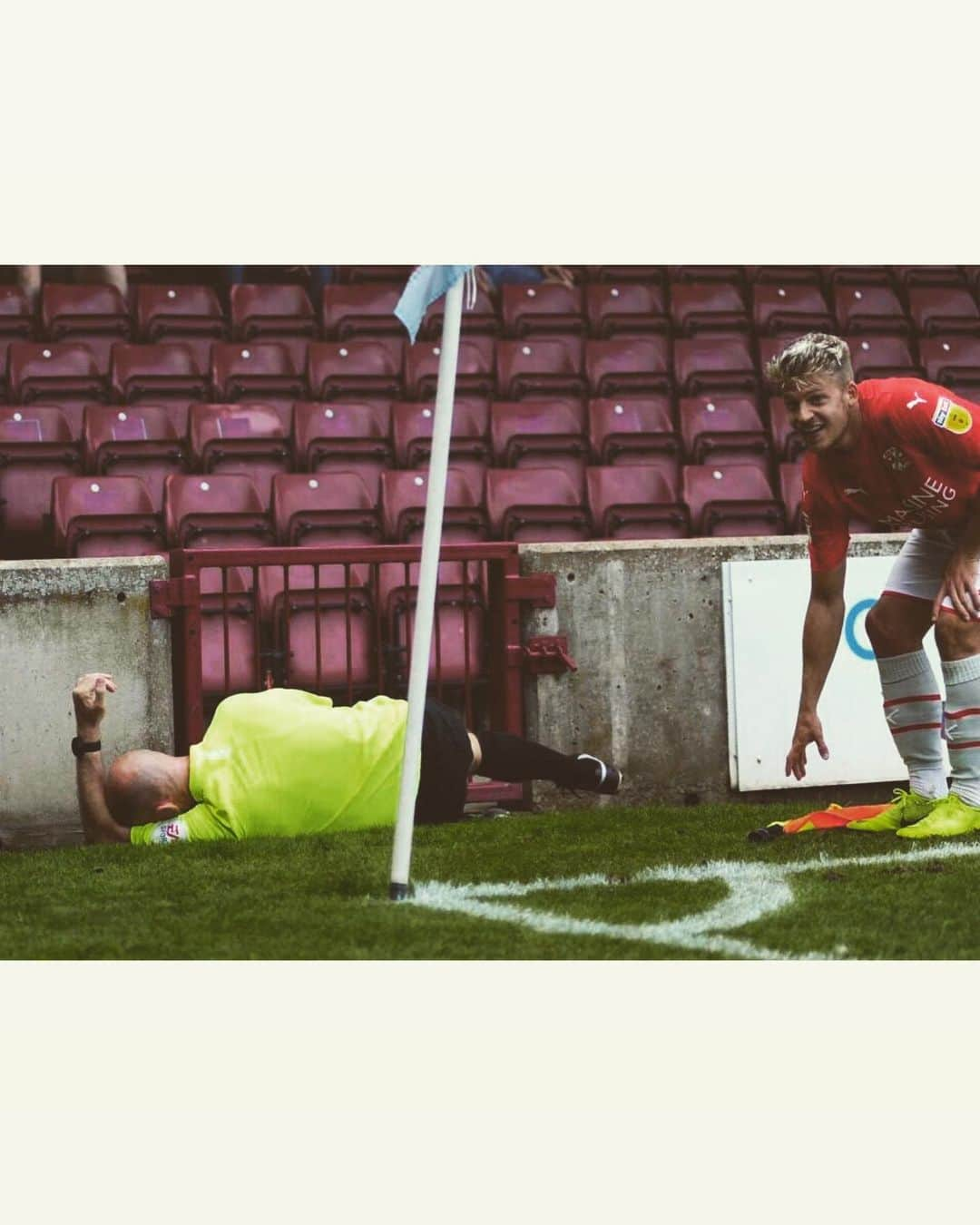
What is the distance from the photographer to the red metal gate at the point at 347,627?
20.4ft

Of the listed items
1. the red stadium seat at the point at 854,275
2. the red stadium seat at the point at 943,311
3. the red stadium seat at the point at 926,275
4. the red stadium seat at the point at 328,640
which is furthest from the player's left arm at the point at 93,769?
the red stadium seat at the point at 926,275

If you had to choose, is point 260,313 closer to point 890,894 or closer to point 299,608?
point 299,608

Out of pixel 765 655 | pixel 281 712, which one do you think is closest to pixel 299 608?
pixel 281 712

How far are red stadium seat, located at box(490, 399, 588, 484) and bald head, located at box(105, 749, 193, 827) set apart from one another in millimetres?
3234

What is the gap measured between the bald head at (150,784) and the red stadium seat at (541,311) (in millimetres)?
4902

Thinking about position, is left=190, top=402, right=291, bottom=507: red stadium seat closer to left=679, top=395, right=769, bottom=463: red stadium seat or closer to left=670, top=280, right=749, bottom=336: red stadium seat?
left=679, top=395, right=769, bottom=463: red stadium seat

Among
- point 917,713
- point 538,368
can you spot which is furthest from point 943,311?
point 917,713

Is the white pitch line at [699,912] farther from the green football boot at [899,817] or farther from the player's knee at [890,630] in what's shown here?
the player's knee at [890,630]

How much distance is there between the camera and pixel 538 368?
9.04 metres

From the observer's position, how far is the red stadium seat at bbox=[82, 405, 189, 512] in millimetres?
7719

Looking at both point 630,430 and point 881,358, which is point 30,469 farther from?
point 881,358

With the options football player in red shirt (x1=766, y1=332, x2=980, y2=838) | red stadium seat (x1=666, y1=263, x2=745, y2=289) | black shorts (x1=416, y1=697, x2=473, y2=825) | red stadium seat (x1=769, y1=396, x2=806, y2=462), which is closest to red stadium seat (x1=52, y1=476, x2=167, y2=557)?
black shorts (x1=416, y1=697, x2=473, y2=825)

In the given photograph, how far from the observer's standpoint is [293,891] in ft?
14.5

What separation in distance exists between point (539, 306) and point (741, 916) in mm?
6307
